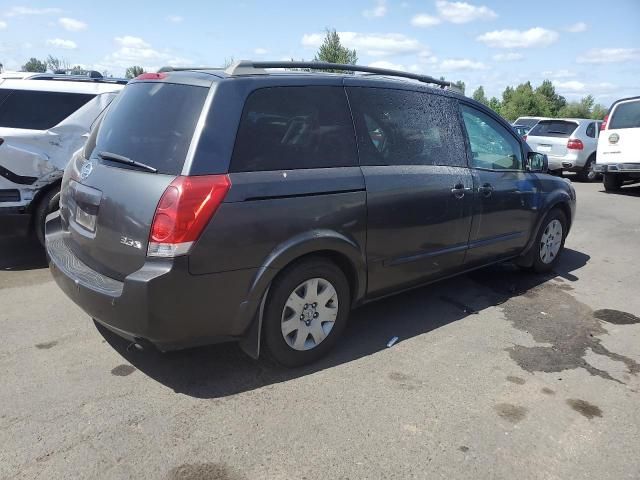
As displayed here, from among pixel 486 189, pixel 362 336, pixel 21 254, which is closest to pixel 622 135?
pixel 486 189

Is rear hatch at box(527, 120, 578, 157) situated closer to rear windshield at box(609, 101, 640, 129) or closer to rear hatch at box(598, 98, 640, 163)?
rear hatch at box(598, 98, 640, 163)

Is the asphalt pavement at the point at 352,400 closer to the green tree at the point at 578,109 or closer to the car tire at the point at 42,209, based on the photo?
the car tire at the point at 42,209

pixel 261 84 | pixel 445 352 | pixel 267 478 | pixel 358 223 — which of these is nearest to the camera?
pixel 267 478

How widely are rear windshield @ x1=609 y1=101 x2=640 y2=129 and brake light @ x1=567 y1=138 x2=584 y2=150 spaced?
2364 millimetres

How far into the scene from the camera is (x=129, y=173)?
3150 mm

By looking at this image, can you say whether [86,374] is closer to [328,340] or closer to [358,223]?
[328,340]

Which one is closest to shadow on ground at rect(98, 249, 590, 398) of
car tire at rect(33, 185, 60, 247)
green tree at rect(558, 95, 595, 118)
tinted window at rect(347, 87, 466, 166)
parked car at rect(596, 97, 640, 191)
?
tinted window at rect(347, 87, 466, 166)

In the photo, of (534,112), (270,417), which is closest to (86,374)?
(270,417)

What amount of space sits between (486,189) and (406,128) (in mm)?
1013

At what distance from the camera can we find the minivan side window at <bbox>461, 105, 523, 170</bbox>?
4.62 metres

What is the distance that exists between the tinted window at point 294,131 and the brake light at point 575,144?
41.5 ft

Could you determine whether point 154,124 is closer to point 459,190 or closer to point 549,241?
point 459,190

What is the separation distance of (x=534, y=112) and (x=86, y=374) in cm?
7335

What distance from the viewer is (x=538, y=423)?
3.04 m
